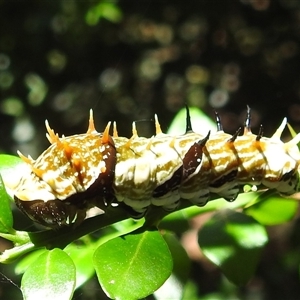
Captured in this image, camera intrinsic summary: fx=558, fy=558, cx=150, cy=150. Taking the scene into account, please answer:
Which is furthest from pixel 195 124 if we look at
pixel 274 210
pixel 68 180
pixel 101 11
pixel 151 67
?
pixel 151 67

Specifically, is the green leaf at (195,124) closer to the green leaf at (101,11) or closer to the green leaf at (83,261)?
the green leaf at (83,261)

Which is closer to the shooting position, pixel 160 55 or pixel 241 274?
pixel 241 274

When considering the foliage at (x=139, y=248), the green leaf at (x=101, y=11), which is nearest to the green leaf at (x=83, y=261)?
the foliage at (x=139, y=248)

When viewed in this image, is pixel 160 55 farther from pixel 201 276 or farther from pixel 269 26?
pixel 201 276

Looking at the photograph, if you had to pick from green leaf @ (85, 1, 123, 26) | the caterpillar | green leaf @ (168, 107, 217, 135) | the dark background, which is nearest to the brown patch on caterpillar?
the caterpillar

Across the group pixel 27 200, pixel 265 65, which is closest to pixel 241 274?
pixel 27 200

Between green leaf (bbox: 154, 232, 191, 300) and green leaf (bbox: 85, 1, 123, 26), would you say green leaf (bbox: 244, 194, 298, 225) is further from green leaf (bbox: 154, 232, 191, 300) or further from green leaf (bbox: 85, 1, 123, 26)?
green leaf (bbox: 85, 1, 123, 26)

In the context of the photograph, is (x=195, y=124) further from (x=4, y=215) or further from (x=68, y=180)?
(x=4, y=215)
